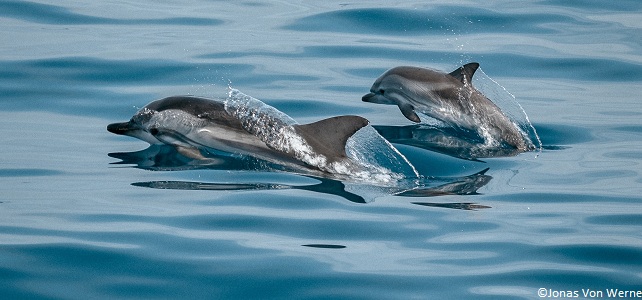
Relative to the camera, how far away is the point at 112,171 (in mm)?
9508

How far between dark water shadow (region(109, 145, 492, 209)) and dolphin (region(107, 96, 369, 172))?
0.33 feet

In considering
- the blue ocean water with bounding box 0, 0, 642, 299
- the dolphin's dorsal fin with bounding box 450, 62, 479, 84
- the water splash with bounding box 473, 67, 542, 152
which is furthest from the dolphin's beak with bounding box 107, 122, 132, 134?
the water splash with bounding box 473, 67, 542, 152

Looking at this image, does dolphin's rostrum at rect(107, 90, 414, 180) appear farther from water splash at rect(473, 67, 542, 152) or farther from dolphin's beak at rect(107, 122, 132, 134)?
water splash at rect(473, 67, 542, 152)

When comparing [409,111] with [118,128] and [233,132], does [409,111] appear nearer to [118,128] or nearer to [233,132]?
[233,132]

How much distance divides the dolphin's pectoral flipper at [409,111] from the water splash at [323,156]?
4.89ft

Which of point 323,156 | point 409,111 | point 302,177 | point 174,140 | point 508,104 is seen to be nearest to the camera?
point 302,177

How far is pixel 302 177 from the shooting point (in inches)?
361

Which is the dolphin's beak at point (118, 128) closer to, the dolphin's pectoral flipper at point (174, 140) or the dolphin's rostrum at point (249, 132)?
the dolphin's rostrum at point (249, 132)

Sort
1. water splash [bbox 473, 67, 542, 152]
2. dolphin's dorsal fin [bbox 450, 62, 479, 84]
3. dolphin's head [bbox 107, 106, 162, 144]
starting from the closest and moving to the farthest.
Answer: dolphin's head [bbox 107, 106, 162, 144] < water splash [bbox 473, 67, 542, 152] < dolphin's dorsal fin [bbox 450, 62, 479, 84]

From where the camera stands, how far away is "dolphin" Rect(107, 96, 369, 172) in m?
9.48

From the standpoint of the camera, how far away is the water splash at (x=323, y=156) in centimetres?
938

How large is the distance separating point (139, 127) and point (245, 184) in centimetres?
198

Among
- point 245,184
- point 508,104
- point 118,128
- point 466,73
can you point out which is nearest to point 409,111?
point 466,73

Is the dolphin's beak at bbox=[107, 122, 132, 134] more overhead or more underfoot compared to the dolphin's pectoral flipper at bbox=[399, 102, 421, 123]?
more overhead
